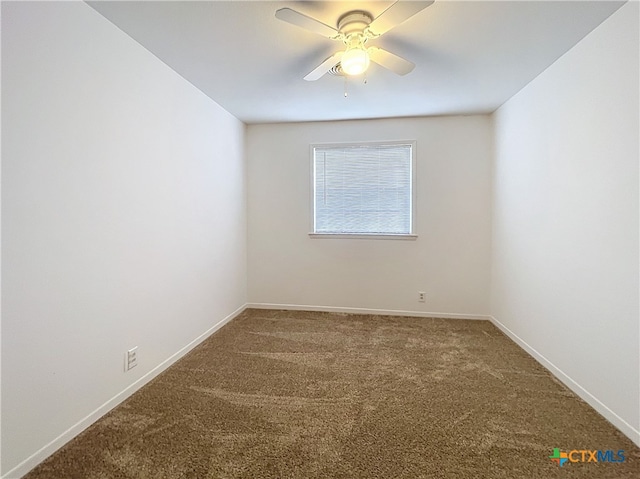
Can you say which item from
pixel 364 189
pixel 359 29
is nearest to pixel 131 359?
pixel 359 29

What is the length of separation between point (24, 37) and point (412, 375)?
2999mm

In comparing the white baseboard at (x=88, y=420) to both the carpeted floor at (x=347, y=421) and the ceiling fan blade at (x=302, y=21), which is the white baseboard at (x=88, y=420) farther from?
the ceiling fan blade at (x=302, y=21)

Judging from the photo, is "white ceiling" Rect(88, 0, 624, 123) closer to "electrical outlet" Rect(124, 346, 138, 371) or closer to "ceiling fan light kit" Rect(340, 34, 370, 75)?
"ceiling fan light kit" Rect(340, 34, 370, 75)

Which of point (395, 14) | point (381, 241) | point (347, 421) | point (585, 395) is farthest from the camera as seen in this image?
point (381, 241)

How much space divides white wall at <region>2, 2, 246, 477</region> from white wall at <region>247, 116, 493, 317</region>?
1389 millimetres

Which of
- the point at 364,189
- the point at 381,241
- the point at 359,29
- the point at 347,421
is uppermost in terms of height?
the point at 359,29

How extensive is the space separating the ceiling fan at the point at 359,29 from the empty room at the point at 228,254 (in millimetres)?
14

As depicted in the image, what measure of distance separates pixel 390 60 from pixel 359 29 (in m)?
0.33

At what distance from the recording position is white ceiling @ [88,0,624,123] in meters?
1.83

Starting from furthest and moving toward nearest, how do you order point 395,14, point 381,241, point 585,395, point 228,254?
point 381,241, point 228,254, point 585,395, point 395,14

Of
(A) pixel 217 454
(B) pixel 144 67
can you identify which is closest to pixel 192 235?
(B) pixel 144 67

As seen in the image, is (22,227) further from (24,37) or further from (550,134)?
(550,134)

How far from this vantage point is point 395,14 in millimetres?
1643

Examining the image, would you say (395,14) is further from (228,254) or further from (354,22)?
(228,254)
